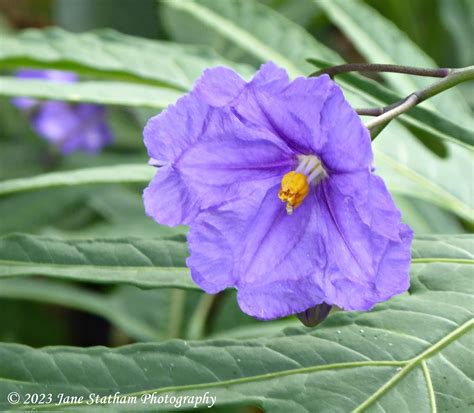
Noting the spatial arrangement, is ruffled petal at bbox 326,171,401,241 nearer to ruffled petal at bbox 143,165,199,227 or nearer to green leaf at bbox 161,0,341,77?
ruffled petal at bbox 143,165,199,227

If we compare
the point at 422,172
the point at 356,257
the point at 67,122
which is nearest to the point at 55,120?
the point at 67,122

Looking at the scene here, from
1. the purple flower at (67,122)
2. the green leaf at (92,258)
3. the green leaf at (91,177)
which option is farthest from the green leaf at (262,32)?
the purple flower at (67,122)

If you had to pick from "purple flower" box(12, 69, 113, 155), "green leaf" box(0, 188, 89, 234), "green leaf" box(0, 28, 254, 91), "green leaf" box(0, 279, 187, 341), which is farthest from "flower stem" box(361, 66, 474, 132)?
"purple flower" box(12, 69, 113, 155)

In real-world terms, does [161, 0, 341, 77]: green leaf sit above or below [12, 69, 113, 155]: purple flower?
above

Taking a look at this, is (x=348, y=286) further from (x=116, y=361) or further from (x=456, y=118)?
(x=456, y=118)

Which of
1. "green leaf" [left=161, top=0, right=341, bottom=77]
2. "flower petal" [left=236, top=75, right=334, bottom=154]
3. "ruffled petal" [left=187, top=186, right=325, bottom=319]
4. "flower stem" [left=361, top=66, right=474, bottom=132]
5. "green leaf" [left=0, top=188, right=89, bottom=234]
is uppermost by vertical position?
"flower stem" [left=361, top=66, right=474, bottom=132]

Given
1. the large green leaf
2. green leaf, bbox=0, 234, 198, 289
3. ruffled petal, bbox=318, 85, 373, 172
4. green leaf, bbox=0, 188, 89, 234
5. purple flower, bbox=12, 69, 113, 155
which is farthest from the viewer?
purple flower, bbox=12, 69, 113, 155

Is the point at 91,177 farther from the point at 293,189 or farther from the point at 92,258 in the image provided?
the point at 293,189

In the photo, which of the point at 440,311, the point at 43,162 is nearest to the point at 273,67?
the point at 440,311
